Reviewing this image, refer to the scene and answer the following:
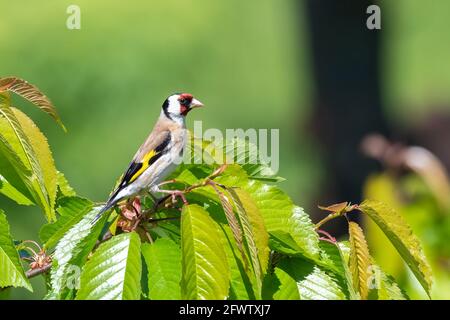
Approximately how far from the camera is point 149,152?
3.31 m

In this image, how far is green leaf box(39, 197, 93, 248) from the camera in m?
2.03

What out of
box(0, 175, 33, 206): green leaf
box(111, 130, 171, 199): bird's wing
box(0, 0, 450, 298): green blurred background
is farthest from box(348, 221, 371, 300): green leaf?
box(0, 0, 450, 298): green blurred background

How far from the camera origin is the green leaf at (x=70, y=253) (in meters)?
1.93

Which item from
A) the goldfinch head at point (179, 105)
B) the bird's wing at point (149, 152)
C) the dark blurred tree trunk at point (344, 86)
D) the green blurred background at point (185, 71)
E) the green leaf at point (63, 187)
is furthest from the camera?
the green blurred background at point (185, 71)

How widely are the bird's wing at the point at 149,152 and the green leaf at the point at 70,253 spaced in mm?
862

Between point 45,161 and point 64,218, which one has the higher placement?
point 45,161

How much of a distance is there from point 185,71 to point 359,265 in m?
14.2

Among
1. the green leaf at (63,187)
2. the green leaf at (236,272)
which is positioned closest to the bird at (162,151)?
the green leaf at (63,187)

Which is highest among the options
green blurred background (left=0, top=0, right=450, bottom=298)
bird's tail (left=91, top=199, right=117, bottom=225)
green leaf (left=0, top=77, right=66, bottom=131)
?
green leaf (left=0, top=77, right=66, bottom=131)

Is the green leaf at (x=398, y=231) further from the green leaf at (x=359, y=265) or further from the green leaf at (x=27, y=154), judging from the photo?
the green leaf at (x=27, y=154)

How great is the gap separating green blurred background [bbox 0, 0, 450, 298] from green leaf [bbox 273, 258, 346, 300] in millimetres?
6723

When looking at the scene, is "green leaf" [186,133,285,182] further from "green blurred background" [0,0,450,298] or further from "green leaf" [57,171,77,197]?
"green blurred background" [0,0,450,298]

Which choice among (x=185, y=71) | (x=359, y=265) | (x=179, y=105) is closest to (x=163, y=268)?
(x=359, y=265)

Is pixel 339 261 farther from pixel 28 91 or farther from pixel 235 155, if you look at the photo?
pixel 28 91
